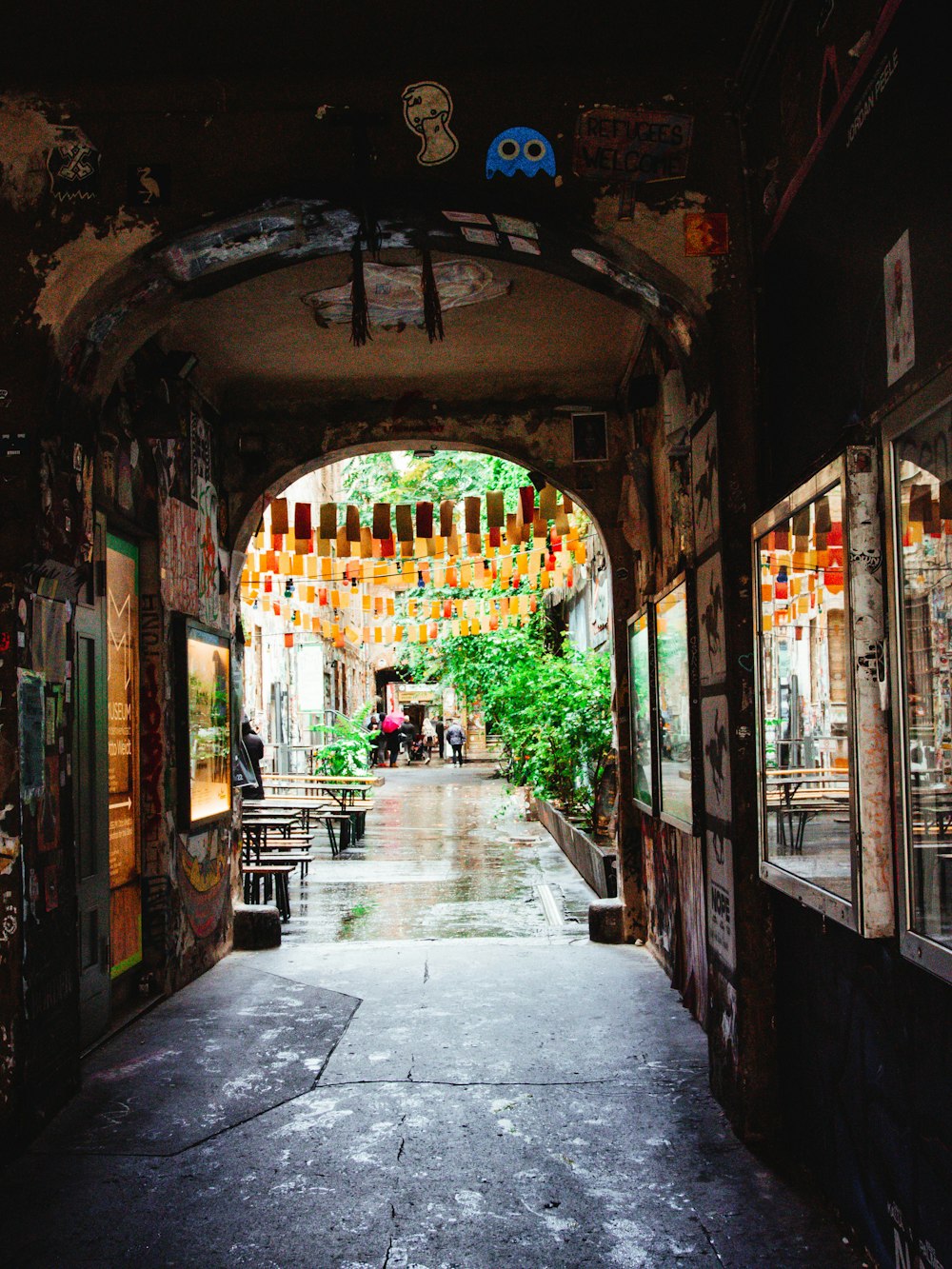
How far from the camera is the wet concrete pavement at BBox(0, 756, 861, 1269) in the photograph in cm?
357

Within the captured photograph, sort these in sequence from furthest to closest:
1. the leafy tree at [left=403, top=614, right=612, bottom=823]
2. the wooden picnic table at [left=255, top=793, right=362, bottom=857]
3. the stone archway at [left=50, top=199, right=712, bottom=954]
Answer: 1. the wooden picnic table at [left=255, top=793, right=362, bottom=857]
2. the leafy tree at [left=403, top=614, right=612, bottom=823]
3. the stone archway at [left=50, top=199, right=712, bottom=954]

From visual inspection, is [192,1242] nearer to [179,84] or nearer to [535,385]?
[179,84]

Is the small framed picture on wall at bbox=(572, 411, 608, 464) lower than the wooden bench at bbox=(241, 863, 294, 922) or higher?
higher

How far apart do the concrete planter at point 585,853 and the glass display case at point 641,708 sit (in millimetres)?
1743

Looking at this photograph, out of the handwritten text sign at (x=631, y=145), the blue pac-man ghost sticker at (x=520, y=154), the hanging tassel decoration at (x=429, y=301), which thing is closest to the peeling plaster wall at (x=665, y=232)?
the handwritten text sign at (x=631, y=145)

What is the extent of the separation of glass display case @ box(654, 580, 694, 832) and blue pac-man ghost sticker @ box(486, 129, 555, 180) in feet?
6.60

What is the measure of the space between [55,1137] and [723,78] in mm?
5107

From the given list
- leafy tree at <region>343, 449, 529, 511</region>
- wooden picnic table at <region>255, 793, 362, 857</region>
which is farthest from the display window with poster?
leafy tree at <region>343, 449, 529, 511</region>

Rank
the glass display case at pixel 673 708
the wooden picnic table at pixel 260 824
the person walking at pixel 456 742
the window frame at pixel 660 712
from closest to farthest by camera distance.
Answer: the window frame at pixel 660 712 → the glass display case at pixel 673 708 → the wooden picnic table at pixel 260 824 → the person walking at pixel 456 742

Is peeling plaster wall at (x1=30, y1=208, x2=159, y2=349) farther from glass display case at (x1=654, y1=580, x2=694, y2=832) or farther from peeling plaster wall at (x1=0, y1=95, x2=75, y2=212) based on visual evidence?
glass display case at (x1=654, y1=580, x2=694, y2=832)

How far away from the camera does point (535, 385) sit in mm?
8461

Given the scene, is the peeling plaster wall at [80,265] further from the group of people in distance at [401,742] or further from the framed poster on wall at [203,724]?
the group of people in distance at [401,742]

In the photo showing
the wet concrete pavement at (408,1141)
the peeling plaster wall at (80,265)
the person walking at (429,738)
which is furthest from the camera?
the person walking at (429,738)

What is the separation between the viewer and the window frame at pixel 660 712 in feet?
16.9
